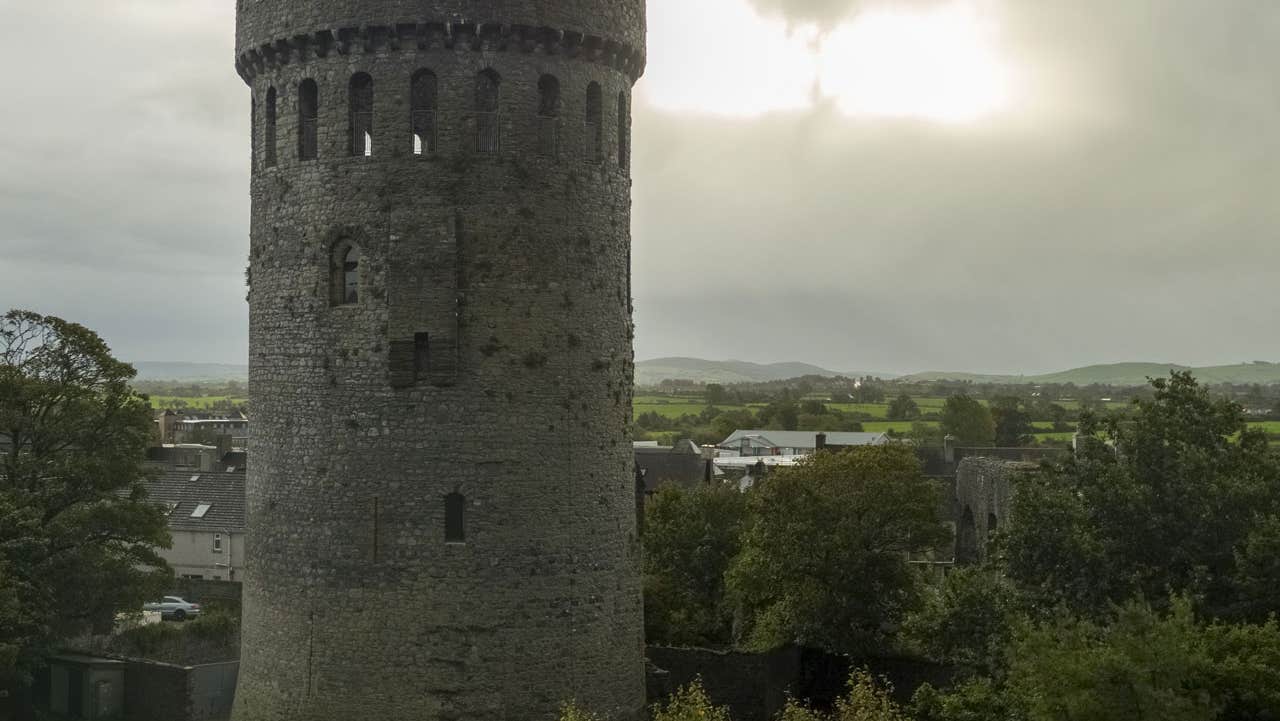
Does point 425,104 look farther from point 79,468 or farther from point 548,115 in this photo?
point 79,468

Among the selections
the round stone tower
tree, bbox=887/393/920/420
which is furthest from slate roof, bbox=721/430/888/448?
the round stone tower

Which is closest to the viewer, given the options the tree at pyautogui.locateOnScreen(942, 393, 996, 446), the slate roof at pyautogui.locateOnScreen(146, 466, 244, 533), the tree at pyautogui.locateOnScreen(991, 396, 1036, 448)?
the slate roof at pyautogui.locateOnScreen(146, 466, 244, 533)

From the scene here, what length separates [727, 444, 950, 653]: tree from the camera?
37.4m

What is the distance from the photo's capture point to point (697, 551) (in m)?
45.2

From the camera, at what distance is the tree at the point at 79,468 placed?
37375mm

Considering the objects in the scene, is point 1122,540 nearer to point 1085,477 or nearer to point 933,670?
point 1085,477

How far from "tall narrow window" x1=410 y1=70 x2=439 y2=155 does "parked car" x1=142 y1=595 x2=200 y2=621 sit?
34.4 meters

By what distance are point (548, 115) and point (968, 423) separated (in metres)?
99.5

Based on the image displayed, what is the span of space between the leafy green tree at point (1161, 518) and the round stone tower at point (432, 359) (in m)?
9.12

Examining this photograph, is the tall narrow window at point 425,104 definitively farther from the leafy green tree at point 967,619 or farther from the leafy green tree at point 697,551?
the leafy green tree at point 697,551

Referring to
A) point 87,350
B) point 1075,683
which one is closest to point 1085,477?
point 1075,683

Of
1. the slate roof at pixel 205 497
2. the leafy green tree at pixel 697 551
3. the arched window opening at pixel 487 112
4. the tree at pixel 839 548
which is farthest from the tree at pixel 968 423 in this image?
the arched window opening at pixel 487 112

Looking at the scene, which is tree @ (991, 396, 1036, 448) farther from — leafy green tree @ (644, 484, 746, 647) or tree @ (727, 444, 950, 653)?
tree @ (727, 444, 950, 653)

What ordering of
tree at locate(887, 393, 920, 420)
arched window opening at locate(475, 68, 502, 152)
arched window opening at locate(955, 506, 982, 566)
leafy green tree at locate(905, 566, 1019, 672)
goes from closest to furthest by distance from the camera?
arched window opening at locate(475, 68, 502, 152), leafy green tree at locate(905, 566, 1019, 672), arched window opening at locate(955, 506, 982, 566), tree at locate(887, 393, 920, 420)
